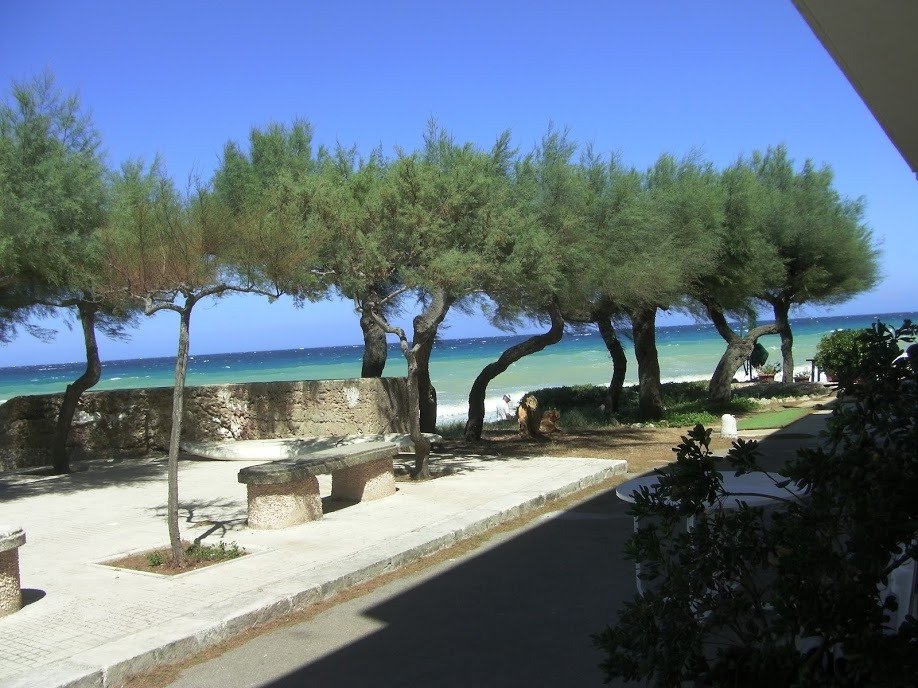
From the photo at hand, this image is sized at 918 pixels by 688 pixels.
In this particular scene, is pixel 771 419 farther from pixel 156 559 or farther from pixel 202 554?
pixel 156 559

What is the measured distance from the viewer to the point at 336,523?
891 centimetres

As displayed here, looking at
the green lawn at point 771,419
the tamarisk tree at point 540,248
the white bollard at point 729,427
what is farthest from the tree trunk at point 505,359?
the green lawn at point 771,419

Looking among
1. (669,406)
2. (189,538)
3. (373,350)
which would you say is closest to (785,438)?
(373,350)

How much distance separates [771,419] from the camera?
19.1 m

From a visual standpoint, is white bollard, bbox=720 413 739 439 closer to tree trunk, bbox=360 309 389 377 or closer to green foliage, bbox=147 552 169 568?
tree trunk, bbox=360 309 389 377

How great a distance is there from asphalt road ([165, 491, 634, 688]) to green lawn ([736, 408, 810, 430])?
11.2m

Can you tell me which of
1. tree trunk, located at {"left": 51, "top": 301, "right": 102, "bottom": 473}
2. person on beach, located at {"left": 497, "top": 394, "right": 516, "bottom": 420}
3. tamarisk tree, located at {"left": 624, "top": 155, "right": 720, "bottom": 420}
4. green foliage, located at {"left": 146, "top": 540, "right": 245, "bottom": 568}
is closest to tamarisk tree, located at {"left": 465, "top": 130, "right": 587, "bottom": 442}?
tamarisk tree, located at {"left": 624, "top": 155, "right": 720, "bottom": 420}

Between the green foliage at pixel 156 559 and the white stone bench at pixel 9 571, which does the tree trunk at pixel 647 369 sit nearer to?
the green foliage at pixel 156 559

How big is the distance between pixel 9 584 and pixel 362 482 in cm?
470

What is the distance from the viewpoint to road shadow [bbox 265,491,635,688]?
16.0 feet

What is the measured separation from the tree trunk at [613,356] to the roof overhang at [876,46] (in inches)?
579

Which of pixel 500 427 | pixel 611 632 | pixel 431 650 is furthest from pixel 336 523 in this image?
pixel 500 427

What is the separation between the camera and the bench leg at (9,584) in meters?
5.90

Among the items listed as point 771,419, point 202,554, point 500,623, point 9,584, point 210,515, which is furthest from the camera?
point 771,419
